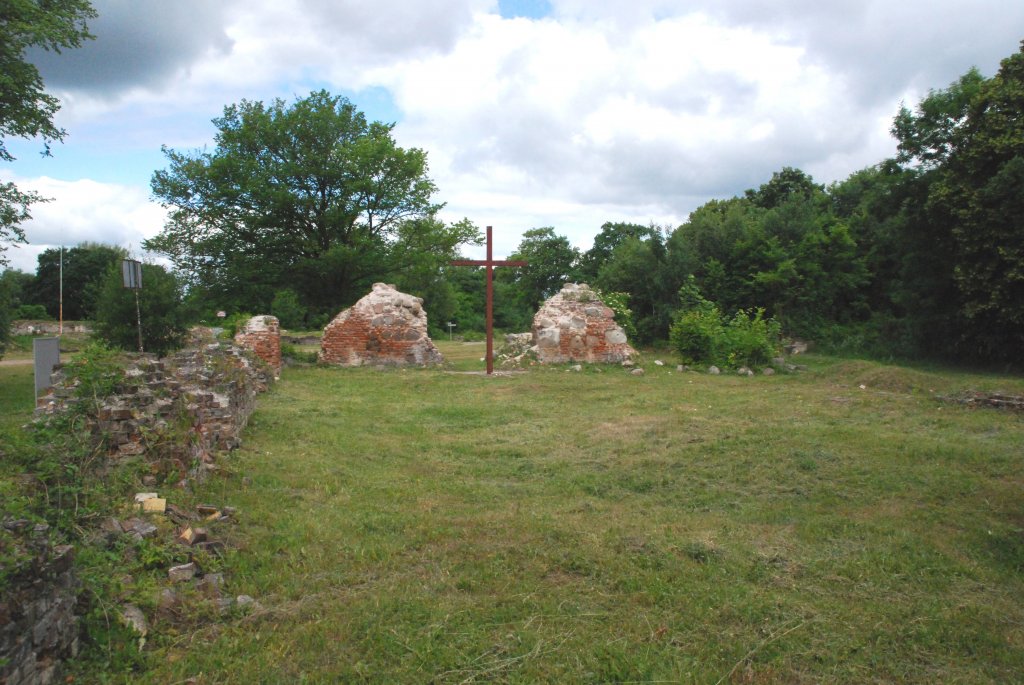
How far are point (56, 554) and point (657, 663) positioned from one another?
118 inches

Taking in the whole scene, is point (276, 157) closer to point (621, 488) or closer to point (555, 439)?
point (555, 439)

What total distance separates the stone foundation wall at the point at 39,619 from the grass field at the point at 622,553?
0.42 metres

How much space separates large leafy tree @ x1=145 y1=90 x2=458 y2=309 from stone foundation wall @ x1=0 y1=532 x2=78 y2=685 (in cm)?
1788

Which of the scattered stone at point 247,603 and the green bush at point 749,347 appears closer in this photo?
the scattered stone at point 247,603

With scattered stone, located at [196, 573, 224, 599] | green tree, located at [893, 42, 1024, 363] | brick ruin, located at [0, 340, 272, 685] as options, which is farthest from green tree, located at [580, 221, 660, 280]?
scattered stone, located at [196, 573, 224, 599]

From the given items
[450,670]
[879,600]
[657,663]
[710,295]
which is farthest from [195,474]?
[710,295]

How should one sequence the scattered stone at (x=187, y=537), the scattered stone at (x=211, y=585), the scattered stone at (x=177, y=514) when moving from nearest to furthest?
the scattered stone at (x=211, y=585), the scattered stone at (x=187, y=537), the scattered stone at (x=177, y=514)

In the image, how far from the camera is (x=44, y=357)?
9.08 metres

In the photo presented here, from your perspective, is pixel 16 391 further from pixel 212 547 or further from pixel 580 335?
pixel 580 335

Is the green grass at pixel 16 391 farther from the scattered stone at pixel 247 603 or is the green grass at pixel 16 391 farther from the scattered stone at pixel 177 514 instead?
the scattered stone at pixel 247 603

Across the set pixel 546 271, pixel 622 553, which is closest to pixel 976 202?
pixel 622 553

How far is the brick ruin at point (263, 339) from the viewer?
637 inches

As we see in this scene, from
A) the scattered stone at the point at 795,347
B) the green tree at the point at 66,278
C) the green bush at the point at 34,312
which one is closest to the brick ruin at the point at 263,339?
the scattered stone at the point at 795,347

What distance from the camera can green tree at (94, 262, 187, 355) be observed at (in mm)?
13938
